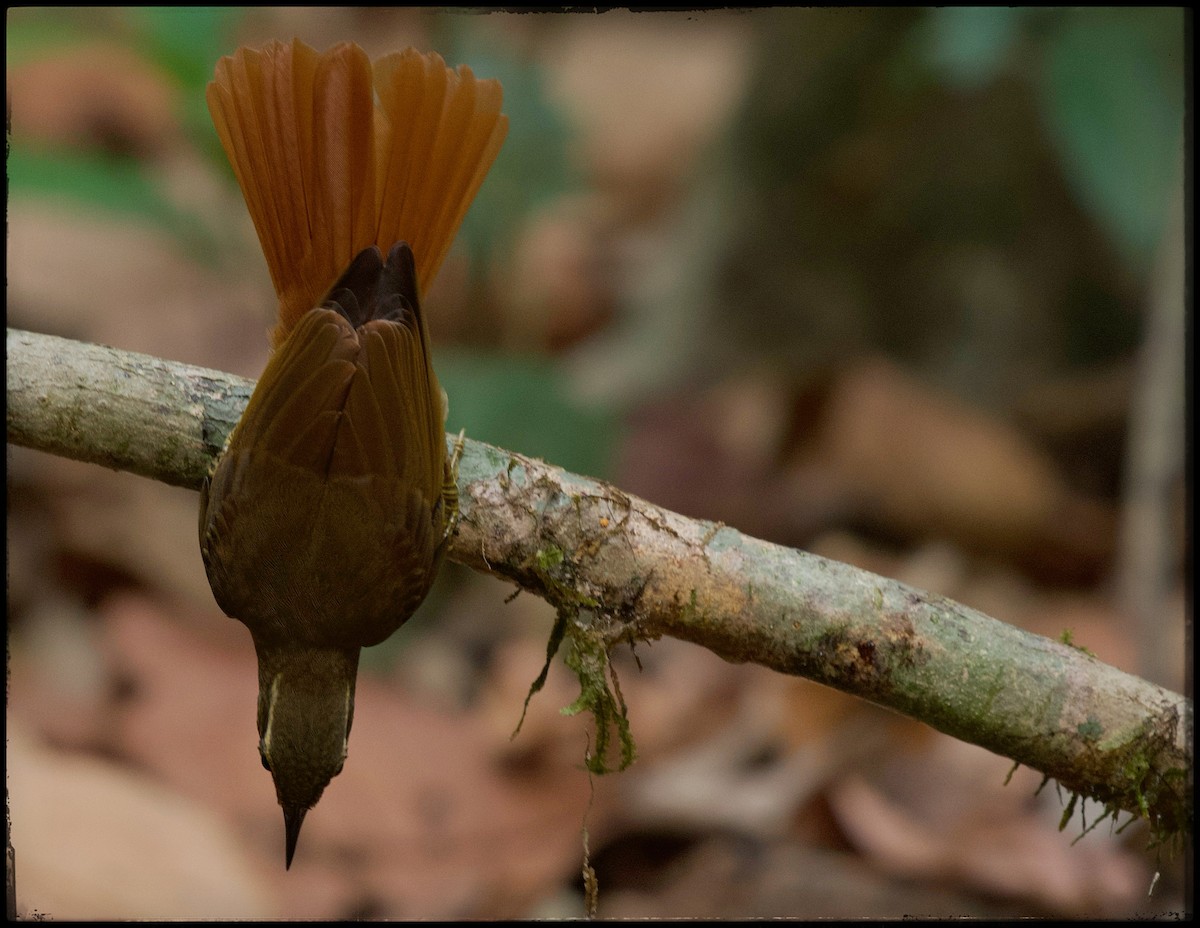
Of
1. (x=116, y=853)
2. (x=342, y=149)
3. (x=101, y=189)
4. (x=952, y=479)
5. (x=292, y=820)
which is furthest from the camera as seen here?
(x=952, y=479)

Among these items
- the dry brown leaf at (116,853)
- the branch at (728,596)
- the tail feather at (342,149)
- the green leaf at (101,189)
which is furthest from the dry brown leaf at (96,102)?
the branch at (728,596)

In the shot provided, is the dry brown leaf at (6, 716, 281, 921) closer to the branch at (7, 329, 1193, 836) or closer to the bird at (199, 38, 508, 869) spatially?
the bird at (199, 38, 508, 869)

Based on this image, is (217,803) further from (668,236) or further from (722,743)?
(668,236)

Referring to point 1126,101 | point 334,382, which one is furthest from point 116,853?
point 1126,101

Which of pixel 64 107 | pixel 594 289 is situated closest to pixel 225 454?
pixel 594 289

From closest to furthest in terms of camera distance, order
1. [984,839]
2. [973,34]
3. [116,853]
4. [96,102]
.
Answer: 1. [116,853]
2. [984,839]
3. [973,34]
4. [96,102]

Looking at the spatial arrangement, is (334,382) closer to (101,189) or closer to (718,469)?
(101,189)
